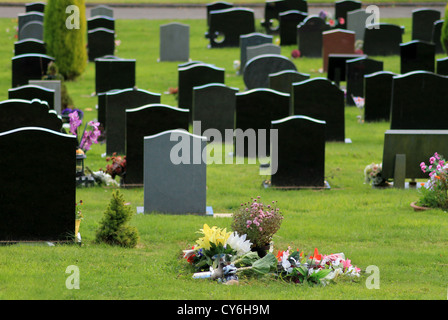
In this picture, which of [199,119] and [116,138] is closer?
[116,138]

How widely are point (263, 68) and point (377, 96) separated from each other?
3.03 meters

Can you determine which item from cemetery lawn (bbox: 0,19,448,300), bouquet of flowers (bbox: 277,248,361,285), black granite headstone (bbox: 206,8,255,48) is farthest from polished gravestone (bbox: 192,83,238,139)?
black granite headstone (bbox: 206,8,255,48)

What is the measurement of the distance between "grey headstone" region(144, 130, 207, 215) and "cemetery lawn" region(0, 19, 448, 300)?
0.35 meters

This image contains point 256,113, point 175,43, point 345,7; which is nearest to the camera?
point 256,113

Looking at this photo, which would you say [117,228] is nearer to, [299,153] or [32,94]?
[299,153]

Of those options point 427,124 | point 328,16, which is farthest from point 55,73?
point 328,16

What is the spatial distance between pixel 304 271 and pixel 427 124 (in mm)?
9046

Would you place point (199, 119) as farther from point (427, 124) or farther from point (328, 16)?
point (328, 16)

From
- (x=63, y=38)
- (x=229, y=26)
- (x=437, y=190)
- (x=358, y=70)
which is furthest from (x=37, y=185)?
(x=229, y=26)

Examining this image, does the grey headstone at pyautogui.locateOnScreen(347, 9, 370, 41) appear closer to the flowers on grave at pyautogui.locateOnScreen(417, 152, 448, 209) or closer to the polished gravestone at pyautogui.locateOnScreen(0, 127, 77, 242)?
the flowers on grave at pyautogui.locateOnScreen(417, 152, 448, 209)

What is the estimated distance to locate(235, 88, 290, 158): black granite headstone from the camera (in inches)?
635

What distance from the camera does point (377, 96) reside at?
62.1 feet

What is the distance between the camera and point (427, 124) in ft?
55.6

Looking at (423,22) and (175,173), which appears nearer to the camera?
(175,173)
